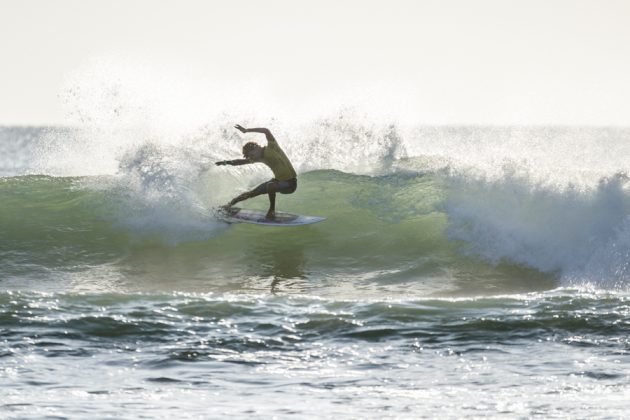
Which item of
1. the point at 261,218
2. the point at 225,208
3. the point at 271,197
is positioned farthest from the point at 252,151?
the point at 225,208

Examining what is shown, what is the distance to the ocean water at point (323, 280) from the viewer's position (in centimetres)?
834

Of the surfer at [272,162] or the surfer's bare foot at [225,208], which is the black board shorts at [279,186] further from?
the surfer's bare foot at [225,208]

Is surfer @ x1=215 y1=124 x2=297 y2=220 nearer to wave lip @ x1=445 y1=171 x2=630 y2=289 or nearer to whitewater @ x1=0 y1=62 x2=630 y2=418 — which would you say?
whitewater @ x1=0 y1=62 x2=630 y2=418

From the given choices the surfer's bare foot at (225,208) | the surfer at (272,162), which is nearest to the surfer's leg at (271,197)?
the surfer at (272,162)

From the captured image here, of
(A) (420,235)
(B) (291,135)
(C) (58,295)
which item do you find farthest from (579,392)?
(B) (291,135)

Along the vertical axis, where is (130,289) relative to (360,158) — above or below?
below

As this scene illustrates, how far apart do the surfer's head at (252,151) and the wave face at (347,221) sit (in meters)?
1.52

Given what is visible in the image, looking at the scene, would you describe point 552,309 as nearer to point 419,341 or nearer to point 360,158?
point 419,341

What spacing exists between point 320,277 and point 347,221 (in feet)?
9.51

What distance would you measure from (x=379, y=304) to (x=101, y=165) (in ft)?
34.8

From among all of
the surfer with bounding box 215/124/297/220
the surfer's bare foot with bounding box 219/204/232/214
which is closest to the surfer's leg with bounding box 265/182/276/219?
the surfer with bounding box 215/124/297/220

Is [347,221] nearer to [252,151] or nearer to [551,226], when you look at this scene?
[252,151]

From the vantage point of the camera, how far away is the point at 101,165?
2078 cm

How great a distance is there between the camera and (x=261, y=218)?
50.9 ft
